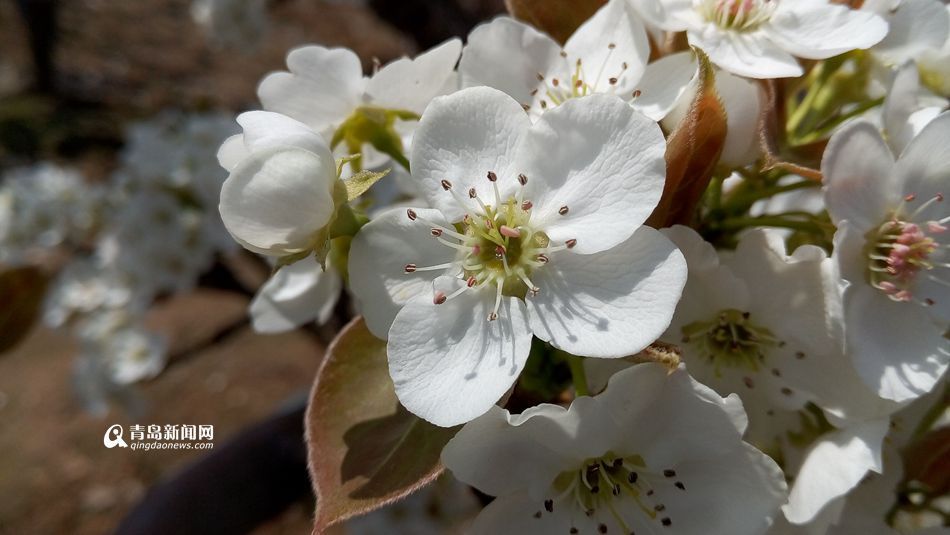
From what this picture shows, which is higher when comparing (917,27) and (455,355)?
(917,27)

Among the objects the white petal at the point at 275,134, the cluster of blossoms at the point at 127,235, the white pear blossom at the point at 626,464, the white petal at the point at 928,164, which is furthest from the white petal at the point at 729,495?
the cluster of blossoms at the point at 127,235

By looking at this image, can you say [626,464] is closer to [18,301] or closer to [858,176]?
[858,176]

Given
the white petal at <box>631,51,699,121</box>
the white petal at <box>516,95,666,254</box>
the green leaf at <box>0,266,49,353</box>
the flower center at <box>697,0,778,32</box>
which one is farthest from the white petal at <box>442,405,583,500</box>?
the green leaf at <box>0,266,49,353</box>

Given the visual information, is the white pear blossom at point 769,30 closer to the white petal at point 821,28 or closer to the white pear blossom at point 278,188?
the white petal at point 821,28
